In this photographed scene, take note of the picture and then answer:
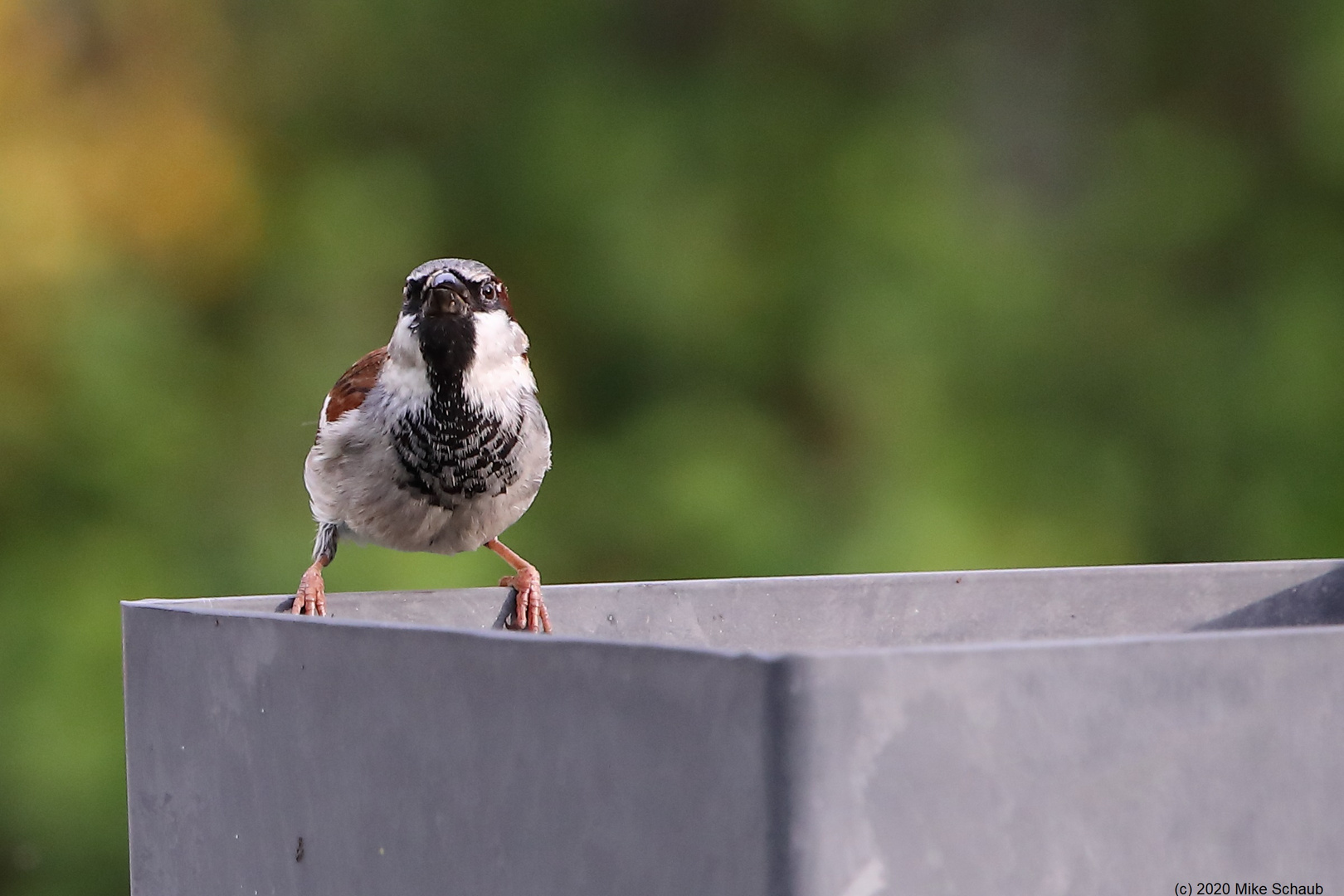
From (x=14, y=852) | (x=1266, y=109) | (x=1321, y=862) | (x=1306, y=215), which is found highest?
(x=1266, y=109)

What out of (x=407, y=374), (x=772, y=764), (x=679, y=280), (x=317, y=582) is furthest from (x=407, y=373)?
(x=679, y=280)

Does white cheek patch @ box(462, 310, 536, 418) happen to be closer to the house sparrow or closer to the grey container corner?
the house sparrow

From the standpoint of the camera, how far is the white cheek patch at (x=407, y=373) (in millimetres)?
1566

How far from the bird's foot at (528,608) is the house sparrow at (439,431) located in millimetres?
93

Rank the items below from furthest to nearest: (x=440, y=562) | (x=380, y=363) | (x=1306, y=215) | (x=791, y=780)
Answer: (x=1306, y=215)
(x=440, y=562)
(x=380, y=363)
(x=791, y=780)

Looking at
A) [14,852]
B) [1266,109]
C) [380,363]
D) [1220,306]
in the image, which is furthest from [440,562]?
[1266,109]

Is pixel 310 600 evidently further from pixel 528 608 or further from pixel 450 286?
pixel 450 286

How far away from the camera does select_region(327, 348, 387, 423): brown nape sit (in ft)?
5.34

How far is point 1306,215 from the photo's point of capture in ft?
12.3

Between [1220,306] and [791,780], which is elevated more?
[1220,306]

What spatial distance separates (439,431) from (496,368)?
9 cm

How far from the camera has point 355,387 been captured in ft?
5.39

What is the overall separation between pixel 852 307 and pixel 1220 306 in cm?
100

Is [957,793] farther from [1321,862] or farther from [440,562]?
[440,562]
